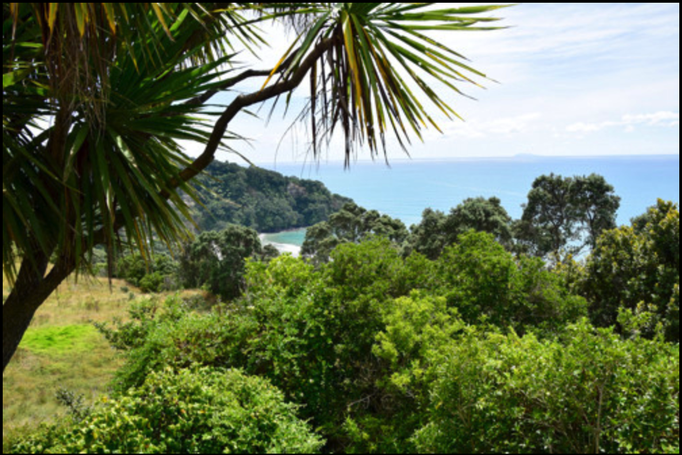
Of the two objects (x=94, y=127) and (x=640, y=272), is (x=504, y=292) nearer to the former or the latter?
(x=640, y=272)

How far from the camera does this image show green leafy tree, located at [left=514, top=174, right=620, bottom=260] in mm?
20906

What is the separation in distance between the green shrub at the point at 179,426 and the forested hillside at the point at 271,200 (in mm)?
61044

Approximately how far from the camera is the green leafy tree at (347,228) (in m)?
28.2

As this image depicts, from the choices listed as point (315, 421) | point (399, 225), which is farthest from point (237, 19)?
point (399, 225)

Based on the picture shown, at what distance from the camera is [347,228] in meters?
30.7

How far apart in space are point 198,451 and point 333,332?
2.52 metres

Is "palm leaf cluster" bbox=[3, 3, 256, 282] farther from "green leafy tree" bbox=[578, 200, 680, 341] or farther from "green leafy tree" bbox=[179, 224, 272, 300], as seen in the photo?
"green leafy tree" bbox=[179, 224, 272, 300]

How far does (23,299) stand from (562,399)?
330 cm

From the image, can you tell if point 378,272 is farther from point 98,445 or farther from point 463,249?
point 98,445

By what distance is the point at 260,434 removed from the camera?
3.60m

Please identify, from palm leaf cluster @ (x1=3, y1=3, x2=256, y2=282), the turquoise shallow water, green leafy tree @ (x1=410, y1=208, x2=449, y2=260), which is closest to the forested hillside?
the turquoise shallow water

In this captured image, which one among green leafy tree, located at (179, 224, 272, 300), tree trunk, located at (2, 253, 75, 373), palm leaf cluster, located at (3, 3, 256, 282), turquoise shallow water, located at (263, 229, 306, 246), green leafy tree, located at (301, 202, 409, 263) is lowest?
turquoise shallow water, located at (263, 229, 306, 246)

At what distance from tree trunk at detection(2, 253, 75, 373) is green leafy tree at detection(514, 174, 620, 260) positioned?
70.0 feet

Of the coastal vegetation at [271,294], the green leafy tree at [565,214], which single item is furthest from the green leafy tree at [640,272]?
the green leafy tree at [565,214]
